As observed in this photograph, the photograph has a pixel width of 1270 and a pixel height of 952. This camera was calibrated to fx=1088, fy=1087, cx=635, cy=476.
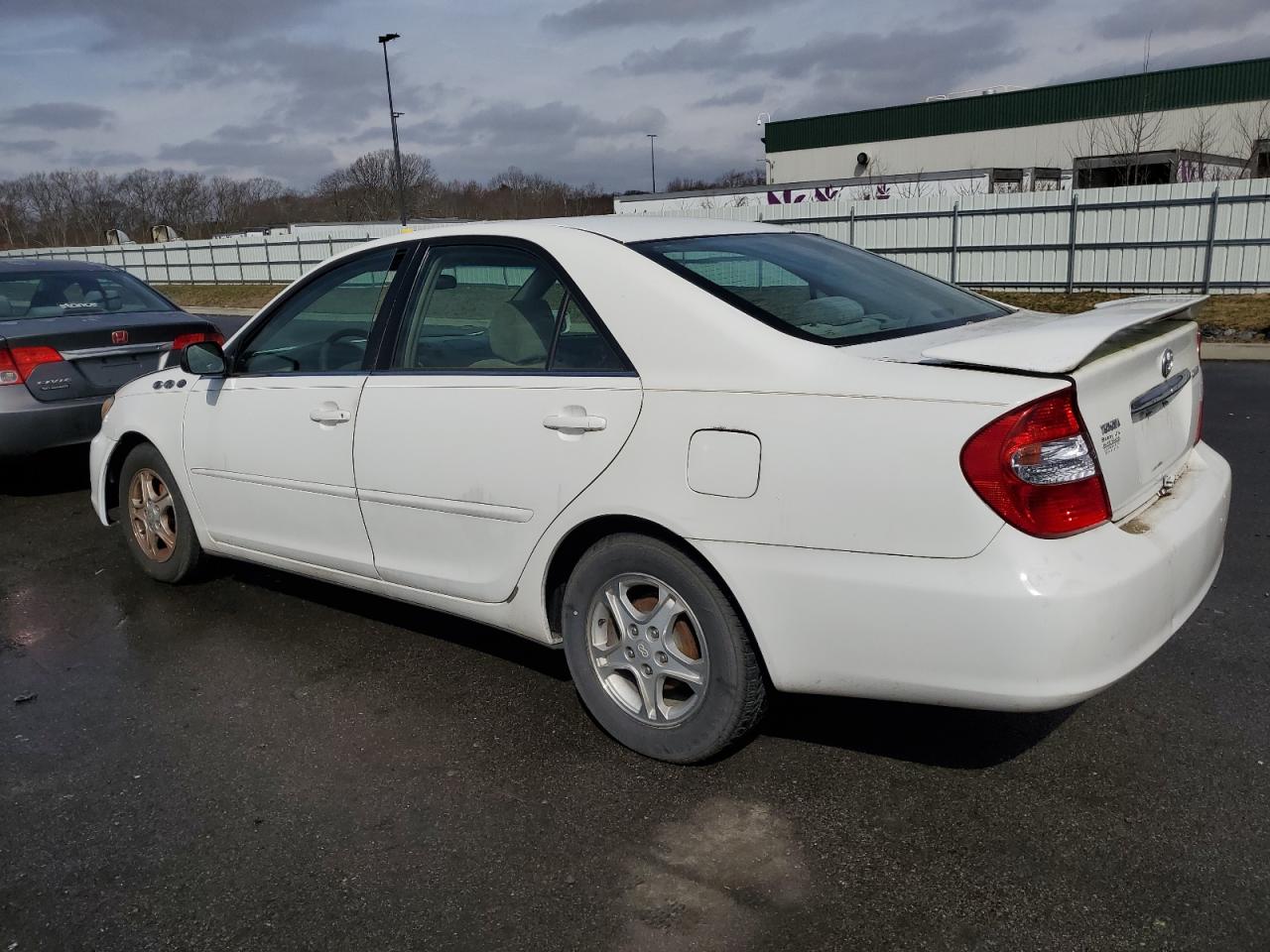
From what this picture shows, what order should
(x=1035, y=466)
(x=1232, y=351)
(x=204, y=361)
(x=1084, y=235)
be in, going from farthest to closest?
(x=1084, y=235) < (x=1232, y=351) < (x=204, y=361) < (x=1035, y=466)

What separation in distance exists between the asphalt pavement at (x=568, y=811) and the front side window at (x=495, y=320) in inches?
46.8

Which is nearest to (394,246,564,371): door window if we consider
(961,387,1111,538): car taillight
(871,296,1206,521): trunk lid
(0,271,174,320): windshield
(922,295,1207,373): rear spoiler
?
(871,296,1206,521): trunk lid

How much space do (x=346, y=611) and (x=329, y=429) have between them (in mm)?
1139

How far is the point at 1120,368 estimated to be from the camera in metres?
2.81

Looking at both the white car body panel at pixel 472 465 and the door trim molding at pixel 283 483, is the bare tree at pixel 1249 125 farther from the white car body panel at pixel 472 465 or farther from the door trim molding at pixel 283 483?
the white car body panel at pixel 472 465

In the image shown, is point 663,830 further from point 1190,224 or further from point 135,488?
point 1190,224

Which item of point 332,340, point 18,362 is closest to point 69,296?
point 18,362

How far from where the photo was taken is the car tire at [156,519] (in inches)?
195

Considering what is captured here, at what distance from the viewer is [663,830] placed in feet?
9.52

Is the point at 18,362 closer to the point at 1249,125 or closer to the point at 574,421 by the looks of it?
the point at 574,421

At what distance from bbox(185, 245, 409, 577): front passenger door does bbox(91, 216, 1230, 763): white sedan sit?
17 mm

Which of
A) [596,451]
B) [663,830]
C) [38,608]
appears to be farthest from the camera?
[38,608]

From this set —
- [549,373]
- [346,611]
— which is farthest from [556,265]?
[346,611]

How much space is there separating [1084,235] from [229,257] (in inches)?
1052
